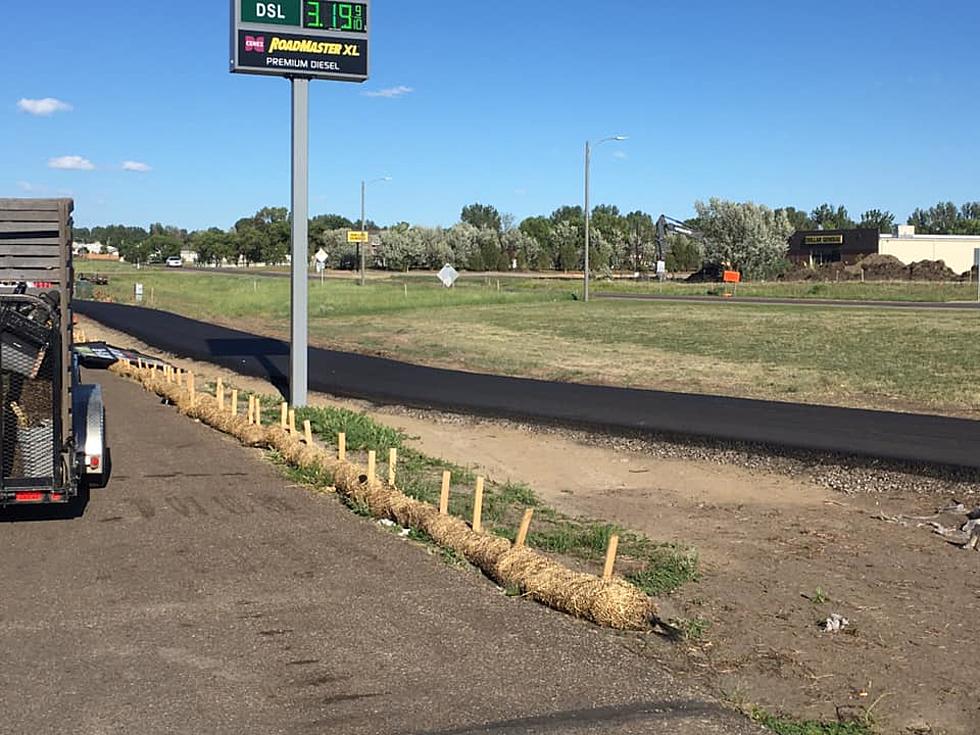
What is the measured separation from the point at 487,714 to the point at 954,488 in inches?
378

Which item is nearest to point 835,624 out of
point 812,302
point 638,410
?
point 638,410

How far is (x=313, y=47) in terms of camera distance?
20.0 metres

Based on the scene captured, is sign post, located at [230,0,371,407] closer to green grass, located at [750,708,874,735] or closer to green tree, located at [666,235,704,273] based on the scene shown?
green grass, located at [750,708,874,735]

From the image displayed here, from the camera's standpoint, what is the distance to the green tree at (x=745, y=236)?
365 feet

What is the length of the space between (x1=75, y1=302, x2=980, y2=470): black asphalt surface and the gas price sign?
6808 mm

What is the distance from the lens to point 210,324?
4619 centimetres

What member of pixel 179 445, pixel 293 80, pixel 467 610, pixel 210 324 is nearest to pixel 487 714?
pixel 467 610

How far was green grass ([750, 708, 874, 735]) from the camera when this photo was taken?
6.09 meters

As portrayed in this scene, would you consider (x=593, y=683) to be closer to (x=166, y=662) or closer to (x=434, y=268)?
(x=166, y=662)

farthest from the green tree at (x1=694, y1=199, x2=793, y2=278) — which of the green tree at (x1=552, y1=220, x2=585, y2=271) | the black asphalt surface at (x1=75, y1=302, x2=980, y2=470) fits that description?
the black asphalt surface at (x1=75, y1=302, x2=980, y2=470)

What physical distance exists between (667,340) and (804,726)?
3062cm

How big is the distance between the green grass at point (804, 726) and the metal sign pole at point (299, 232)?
1517 cm

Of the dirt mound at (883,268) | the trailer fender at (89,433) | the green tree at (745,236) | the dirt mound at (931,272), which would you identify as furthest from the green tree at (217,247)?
the trailer fender at (89,433)

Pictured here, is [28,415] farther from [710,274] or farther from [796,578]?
[710,274]
